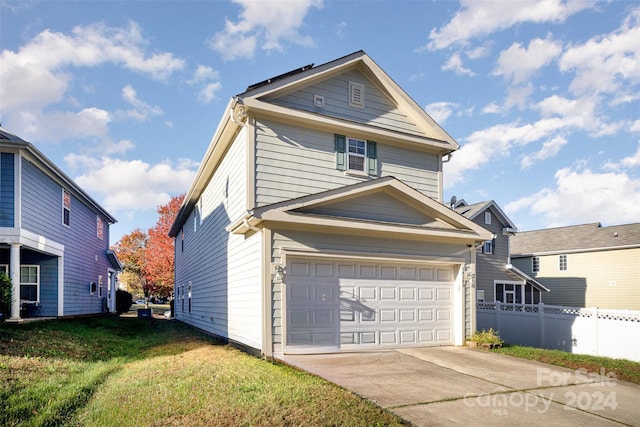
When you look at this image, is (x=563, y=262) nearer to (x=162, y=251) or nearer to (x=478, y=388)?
(x=478, y=388)

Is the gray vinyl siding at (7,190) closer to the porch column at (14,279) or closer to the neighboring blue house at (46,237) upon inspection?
the neighboring blue house at (46,237)

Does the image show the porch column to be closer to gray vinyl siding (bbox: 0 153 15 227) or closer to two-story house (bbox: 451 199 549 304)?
gray vinyl siding (bbox: 0 153 15 227)

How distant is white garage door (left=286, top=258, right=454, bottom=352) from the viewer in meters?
9.73

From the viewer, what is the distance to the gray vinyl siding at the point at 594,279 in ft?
83.9

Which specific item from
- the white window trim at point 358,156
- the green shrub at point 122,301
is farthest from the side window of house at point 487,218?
the green shrub at point 122,301

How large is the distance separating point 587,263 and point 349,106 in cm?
2329

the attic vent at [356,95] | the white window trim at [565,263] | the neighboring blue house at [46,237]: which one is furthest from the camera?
the white window trim at [565,263]

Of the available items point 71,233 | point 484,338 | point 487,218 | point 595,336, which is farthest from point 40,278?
point 487,218

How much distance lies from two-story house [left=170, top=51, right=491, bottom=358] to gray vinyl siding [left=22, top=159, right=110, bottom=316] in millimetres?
6569

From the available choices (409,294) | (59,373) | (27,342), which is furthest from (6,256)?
(409,294)

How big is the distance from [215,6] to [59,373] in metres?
10.6

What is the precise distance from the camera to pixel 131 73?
51.9 feet

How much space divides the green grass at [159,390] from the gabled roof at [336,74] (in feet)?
19.2

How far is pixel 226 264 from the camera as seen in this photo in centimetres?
1280
